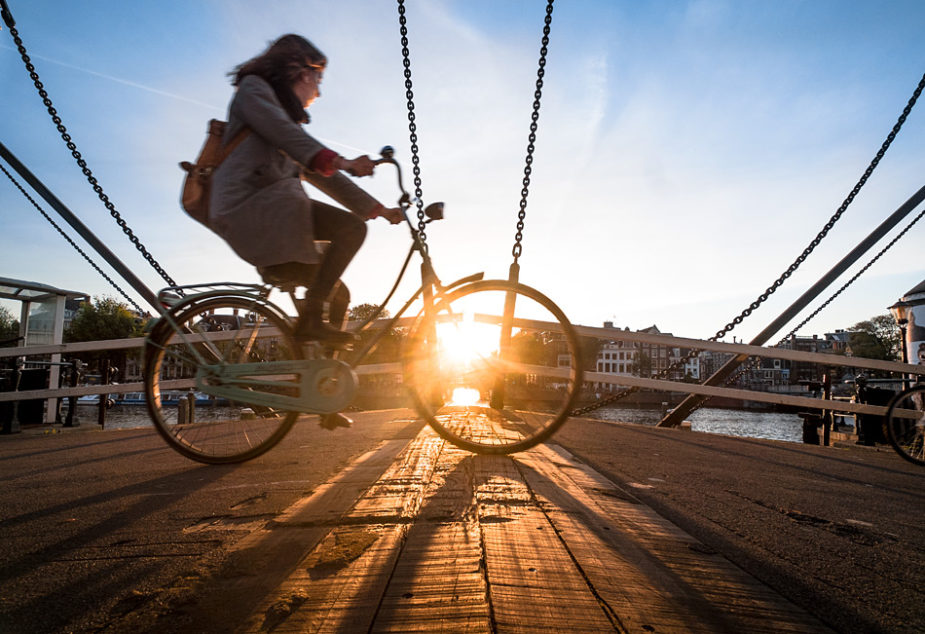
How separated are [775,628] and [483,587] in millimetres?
544

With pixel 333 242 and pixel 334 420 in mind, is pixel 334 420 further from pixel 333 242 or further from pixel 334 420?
pixel 333 242

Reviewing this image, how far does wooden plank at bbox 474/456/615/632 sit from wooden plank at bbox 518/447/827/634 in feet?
0.14

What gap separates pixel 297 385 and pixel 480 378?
125 centimetres

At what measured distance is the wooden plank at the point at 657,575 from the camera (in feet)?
3.46

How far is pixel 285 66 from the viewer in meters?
2.67

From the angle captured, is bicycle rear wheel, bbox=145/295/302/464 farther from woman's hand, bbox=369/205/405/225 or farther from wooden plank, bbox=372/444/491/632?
wooden plank, bbox=372/444/491/632

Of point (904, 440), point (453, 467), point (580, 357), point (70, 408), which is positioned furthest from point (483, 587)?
point (70, 408)

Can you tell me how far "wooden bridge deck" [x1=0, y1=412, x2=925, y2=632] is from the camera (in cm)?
102

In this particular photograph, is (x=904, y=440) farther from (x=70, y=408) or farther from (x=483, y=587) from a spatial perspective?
(x=70, y=408)

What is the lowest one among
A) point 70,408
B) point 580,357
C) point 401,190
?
point 70,408

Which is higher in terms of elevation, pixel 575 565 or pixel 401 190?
pixel 401 190

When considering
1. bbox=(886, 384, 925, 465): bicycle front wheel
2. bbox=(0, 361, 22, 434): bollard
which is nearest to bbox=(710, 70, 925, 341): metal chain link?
bbox=(886, 384, 925, 465): bicycle front wheel

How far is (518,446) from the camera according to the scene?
2.95m

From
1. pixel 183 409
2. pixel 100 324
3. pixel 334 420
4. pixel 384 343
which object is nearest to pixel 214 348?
pixel 334 420
